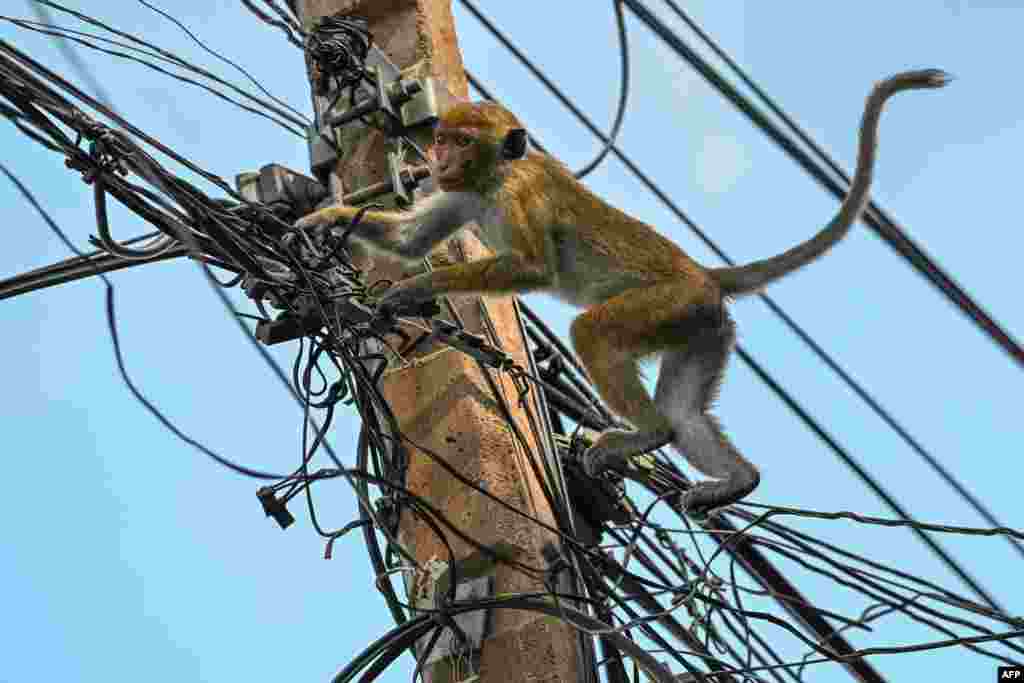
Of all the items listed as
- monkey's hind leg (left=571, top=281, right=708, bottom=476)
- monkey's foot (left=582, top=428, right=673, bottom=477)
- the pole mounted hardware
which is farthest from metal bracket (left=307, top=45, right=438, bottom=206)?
monkey's foot (left=582, top=428, right=673, bottom=477)

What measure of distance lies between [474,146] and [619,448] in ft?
4.08

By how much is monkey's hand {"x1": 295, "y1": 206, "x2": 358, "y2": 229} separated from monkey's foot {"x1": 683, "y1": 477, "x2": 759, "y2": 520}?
1.56m

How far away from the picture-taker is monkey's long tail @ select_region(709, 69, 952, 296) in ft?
16.4

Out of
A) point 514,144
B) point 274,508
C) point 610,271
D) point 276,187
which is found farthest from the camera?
point 514,144

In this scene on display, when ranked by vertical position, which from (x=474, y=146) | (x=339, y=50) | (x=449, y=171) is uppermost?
(x=339, y=50)

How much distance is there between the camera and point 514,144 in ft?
18.7

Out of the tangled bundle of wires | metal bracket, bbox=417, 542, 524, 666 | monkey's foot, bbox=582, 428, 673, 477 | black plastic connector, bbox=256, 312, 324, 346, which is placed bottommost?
metal bracket, bbox=417, 542, 524, 666

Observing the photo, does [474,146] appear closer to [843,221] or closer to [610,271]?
[610,271]

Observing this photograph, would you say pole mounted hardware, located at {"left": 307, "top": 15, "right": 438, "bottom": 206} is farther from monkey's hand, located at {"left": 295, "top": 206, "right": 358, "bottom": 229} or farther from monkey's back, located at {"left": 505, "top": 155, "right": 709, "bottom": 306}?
monkey's back, located at {"left": 505, "top": 155, "right": 709, "bottom": 306}

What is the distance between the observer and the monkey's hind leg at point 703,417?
533 cm

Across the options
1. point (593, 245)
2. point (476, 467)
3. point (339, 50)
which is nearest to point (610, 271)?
point (593, 245)

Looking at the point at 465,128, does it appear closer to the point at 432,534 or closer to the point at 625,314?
the point at 625,314

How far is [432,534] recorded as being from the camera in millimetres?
4805

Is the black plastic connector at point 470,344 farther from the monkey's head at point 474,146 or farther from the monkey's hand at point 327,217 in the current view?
the monkey's head at point 474,146
